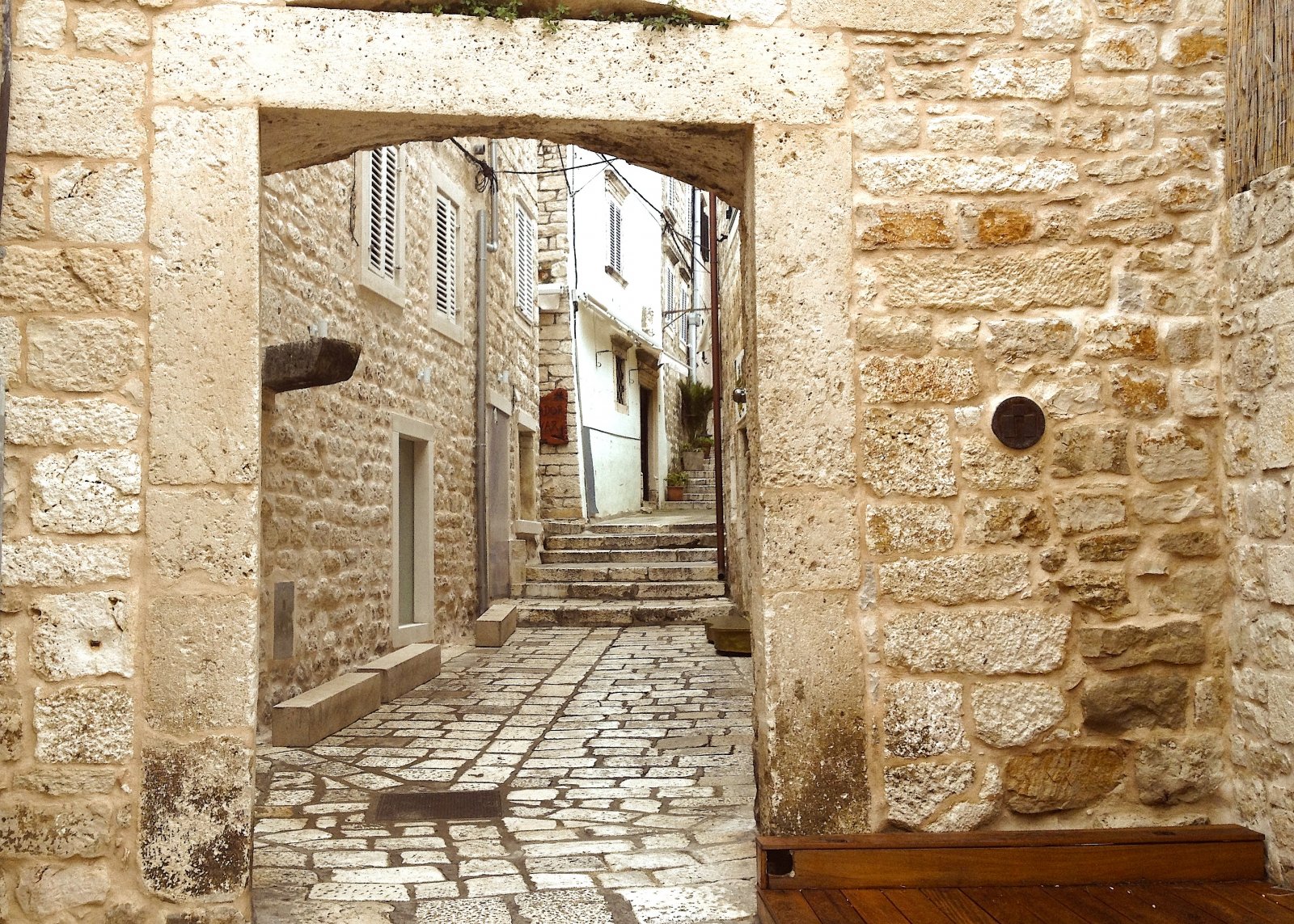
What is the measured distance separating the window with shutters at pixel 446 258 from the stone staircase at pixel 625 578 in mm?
3334

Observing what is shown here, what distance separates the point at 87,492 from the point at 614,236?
614 inches

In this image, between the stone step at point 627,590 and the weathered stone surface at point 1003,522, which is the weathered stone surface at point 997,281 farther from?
the stone step at point 627,590

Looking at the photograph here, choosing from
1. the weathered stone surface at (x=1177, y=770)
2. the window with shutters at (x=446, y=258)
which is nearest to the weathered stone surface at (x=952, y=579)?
the weathered stone surface at (x=1177, y=770)

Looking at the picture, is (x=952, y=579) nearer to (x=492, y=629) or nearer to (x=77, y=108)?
(x=77, y=108)

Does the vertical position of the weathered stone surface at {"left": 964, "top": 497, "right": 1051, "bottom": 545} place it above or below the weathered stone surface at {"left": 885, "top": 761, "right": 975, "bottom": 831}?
above

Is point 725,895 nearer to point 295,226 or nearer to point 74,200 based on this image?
point 74,200

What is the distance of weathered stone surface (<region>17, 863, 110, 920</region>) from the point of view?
2.79 meters

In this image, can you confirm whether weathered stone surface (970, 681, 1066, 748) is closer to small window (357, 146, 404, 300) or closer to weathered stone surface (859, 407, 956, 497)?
weathered stone surface (859, 407, 956, 497)

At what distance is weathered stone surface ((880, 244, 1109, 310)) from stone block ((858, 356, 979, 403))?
171mm

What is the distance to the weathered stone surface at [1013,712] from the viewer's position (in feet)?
10.1

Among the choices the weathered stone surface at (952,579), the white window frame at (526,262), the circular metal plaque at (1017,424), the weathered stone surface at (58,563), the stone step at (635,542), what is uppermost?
the white window frame at (526,262)

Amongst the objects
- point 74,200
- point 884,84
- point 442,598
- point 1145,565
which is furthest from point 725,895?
point 442,598

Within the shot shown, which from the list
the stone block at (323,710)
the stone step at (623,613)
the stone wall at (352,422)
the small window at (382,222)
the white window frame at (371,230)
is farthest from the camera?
the stone step at (623,613)

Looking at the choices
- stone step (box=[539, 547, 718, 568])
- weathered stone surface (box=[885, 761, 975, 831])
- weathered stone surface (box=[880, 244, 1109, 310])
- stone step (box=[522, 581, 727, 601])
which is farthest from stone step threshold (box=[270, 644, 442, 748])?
stone step (box=[539, 547, 718, 568])
